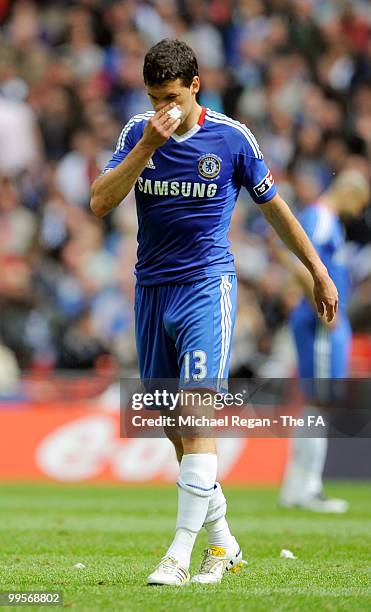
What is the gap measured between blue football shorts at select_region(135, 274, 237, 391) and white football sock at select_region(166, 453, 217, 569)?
366 millimetres

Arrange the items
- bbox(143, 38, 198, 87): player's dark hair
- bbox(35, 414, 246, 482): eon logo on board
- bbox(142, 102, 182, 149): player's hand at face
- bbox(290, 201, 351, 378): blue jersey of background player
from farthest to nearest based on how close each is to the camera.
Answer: bbox(35, 414, 246, 482): eon logo on board < bbox(290, 201, 351, 378): blue jersey of background player < bbox(143, 38, 198, 87): player's dark hair < bbox(142, 102, 182, 149): player's hand at face

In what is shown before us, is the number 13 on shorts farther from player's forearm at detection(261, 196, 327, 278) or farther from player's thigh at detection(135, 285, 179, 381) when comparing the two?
player's forearm at detection(261, 196, 327, 278)

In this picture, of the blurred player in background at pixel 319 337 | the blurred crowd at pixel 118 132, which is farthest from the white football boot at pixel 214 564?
the blurred crowd at pixel 118 132

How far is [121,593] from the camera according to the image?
212 inches

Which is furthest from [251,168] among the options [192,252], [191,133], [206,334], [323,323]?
[323,323]

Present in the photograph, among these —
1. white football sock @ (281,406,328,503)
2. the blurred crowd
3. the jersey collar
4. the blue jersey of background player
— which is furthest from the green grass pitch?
the blurred crowd

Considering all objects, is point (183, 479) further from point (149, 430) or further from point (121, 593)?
point (149, 430)

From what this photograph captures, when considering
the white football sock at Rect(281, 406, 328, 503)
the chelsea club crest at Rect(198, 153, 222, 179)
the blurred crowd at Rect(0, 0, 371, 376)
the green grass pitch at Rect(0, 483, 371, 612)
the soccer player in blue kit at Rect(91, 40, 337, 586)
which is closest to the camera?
the green grass pitch at Rect(0, 483, 371, 612)

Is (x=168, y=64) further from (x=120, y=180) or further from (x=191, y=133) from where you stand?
(x=120, y=180)

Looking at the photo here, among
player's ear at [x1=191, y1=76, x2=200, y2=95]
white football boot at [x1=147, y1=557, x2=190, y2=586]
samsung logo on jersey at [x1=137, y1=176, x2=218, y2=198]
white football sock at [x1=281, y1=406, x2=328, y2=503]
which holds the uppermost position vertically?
player's ear at [x1=191, y1=76, x2=200, y2=95]

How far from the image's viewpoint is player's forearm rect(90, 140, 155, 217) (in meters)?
5.57

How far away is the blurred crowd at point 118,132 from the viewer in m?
15.1

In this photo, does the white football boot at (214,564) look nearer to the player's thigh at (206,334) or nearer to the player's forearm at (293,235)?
the player's thigh at (206,334)

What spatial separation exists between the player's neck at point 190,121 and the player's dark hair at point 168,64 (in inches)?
8.5
